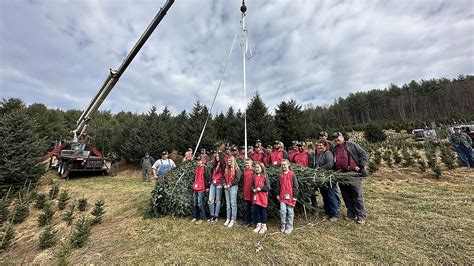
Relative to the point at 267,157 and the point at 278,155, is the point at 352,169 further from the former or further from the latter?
the point at 267,157

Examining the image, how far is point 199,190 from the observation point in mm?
5258

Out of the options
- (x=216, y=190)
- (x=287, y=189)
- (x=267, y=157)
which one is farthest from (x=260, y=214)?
(x=267, y=157)

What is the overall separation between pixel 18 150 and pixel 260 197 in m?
11.9

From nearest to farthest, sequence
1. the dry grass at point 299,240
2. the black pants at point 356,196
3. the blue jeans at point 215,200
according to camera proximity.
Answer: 1. the dry grass at point 299,240
2. the black pants at point 356,196
3. the blue jeans at point 215,200

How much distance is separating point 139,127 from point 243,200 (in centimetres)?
1572

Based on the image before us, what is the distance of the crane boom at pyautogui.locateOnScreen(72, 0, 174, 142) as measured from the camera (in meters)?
9.47

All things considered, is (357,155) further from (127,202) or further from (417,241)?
(127,202)

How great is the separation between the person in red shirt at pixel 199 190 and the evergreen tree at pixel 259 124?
1147cm

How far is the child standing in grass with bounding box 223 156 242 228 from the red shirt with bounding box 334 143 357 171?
7.68ft

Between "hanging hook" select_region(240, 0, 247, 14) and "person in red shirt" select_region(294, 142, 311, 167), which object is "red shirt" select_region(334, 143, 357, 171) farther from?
"hanging hook" select_region(240, 0, 247, 14)

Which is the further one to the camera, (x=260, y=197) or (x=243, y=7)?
(x=243, y=7)

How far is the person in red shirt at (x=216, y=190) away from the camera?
17.0 ft

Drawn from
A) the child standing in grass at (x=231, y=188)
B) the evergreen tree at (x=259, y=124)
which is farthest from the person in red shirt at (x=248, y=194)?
the evergreen tree at (x=259, y=124)

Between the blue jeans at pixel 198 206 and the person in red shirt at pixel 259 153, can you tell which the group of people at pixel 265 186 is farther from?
the person in red shirt at pixel 259 153
